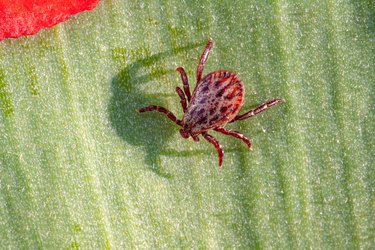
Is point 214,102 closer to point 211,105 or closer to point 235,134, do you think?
point 211,105

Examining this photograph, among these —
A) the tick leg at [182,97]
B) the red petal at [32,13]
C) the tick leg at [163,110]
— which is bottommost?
the tick leg at [163,110]

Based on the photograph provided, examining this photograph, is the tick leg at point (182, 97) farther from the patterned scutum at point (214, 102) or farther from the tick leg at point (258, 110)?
the tick leg at point (258, 110)

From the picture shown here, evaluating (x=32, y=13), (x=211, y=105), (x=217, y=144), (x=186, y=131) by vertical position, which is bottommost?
(x=217, y=144)

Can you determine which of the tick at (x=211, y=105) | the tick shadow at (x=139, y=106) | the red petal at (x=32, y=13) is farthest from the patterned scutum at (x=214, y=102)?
the red petal at (x=32, y=13)

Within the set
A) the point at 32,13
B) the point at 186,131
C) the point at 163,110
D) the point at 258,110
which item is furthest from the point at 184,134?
the point at 32,13

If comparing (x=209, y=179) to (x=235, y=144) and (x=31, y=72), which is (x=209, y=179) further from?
(x=31, y=72)

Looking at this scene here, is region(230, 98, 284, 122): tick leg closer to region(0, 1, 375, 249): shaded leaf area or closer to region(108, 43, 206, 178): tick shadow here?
region(0, 1, 375, 249): shaded leaf area
